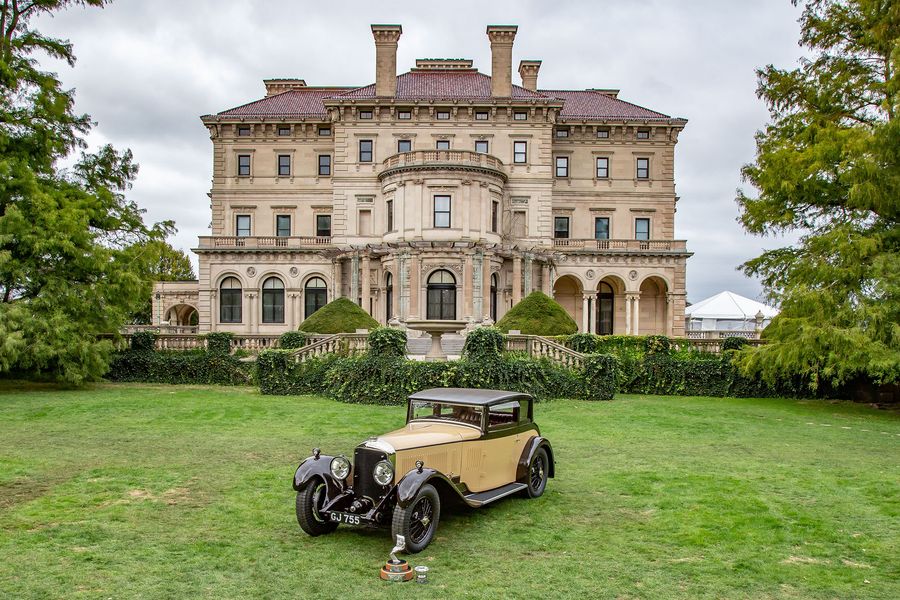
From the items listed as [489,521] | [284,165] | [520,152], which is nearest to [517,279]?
[520,152]

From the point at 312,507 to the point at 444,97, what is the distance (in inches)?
1457

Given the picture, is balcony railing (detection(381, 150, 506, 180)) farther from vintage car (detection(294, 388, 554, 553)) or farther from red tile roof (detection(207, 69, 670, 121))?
vintage car (detection(294, 388, 554, 553))

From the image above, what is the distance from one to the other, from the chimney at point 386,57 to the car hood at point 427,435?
119 ft

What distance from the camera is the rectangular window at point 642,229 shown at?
4475cm

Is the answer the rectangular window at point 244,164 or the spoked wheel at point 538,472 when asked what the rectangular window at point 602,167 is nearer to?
the rectangular window at point 244,164

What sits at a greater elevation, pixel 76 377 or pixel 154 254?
pixel 154 254

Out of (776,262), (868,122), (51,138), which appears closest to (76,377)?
(51,138)

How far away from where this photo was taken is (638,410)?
17.5 m

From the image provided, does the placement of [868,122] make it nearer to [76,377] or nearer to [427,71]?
[76,377]

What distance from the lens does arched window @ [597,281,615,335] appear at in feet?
147

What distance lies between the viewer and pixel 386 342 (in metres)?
19.3

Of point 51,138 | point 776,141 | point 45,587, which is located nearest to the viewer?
point 45,587

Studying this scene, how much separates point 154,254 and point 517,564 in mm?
19990

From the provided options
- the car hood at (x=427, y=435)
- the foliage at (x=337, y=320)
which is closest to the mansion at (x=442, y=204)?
the foliage at (x=337, y=320)
